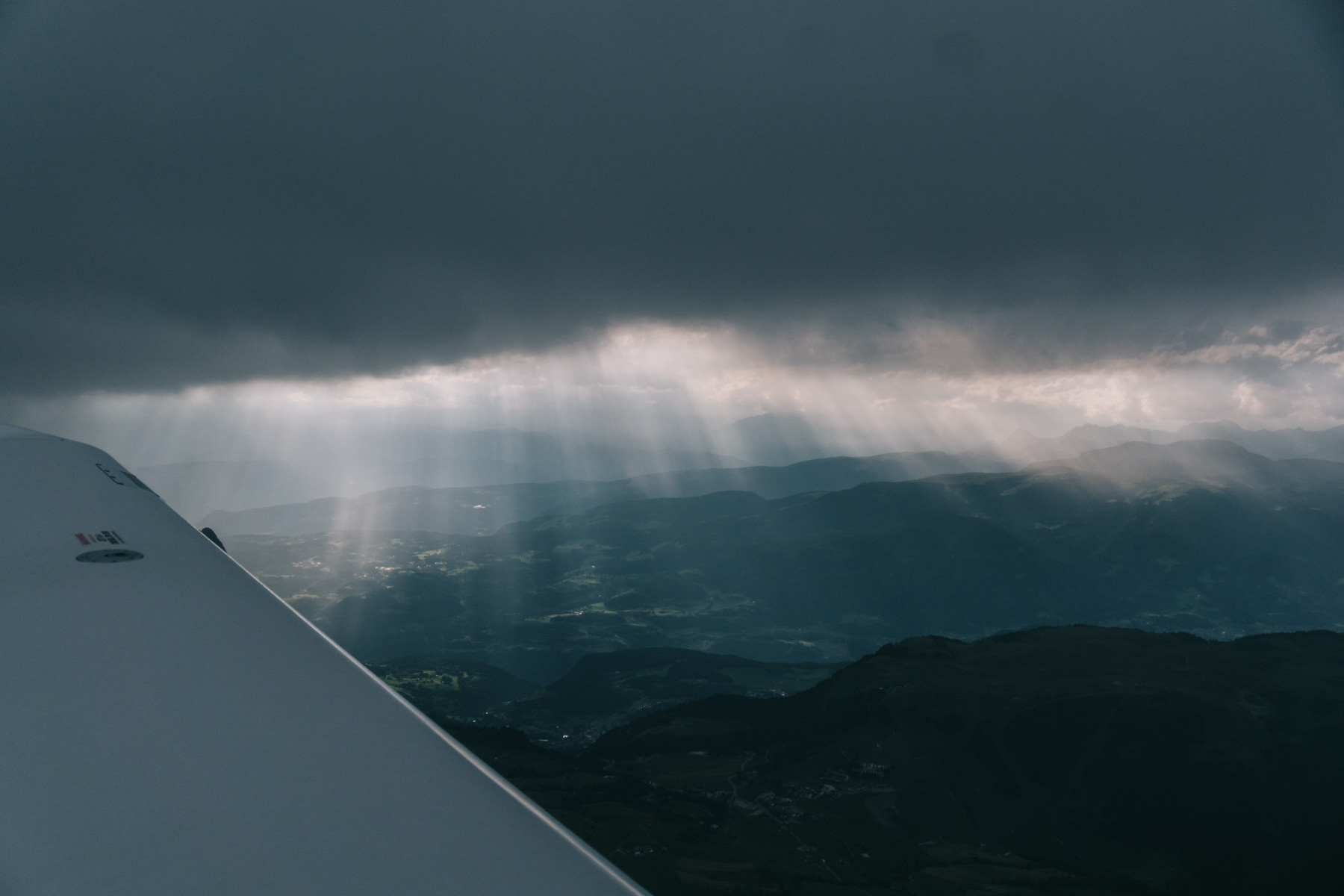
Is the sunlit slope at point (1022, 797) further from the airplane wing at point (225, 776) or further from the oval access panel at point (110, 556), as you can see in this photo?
the airplane wing at point (225, 776)

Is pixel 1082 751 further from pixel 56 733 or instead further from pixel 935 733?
pixel 56 733

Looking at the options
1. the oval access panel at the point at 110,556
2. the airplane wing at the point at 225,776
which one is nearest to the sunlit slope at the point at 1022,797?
the oval access panel at the point at 110,556

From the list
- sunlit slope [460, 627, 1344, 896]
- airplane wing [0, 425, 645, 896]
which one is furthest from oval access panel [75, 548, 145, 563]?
sunlit slope [460, 627, 1344, 896]

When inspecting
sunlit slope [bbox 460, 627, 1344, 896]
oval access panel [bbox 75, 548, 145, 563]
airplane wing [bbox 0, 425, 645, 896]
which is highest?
oval access panel [bbox 75, 548, 145, 563]

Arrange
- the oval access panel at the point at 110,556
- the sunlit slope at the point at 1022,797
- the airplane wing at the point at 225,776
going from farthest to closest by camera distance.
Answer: the sunlit slope at the point at 1022,797 → the oval access panel at the point at 110,556 → the airplane wing at the point at 225,776

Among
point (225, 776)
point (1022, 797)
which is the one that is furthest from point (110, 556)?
point (1022, 797)

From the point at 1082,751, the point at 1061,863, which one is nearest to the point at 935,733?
the point at 1082,751

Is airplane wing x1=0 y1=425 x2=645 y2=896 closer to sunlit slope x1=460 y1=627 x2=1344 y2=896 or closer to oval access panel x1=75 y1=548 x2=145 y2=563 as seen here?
oval access panel x1=75 y1=548 x2=145 y2=563
